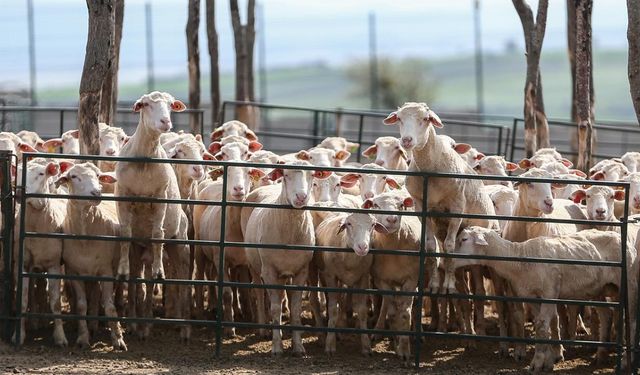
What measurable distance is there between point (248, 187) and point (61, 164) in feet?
6.52

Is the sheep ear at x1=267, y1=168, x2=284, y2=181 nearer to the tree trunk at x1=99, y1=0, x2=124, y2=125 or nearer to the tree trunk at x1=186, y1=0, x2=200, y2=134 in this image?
the tree trunk at x1=99, y1=0, x2=124, y2=125

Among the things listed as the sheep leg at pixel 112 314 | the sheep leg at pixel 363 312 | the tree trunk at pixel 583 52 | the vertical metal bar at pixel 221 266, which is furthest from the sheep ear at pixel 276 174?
the tree trunk at pixel 583 52

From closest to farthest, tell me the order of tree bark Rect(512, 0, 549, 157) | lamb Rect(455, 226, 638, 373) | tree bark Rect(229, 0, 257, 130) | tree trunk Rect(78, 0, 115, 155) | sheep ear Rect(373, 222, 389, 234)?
lamb Rect(455, 226, 638, 373)
sheep ear Rect(373, 222, 389, 234)
tree trunk Rect(78, 0, 115, 155)
tree bark Rect(512, 0, 549, 157)
tree bark Rect(229, 0, 257, 130)

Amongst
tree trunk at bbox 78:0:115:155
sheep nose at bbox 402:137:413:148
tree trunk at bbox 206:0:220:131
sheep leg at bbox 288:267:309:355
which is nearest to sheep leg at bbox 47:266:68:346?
tree trunk at bbox 78:0:115:155

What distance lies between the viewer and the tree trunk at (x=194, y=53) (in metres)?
18.5

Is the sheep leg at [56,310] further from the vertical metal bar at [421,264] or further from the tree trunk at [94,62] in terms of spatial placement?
the vertical metal bar at [421,264]

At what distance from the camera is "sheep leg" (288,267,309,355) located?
11211mm

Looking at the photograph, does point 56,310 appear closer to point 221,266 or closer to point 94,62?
point 221,266

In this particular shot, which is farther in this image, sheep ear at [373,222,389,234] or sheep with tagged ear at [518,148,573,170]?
sheep with tagged ear at [518,148,573,170]

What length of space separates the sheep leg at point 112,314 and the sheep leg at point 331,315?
1.86 meters

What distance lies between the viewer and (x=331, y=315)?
11484mm

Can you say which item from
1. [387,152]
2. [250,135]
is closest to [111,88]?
[250,135]

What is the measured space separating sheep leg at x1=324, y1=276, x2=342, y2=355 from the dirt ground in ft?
0.29

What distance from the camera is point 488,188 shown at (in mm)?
13148
